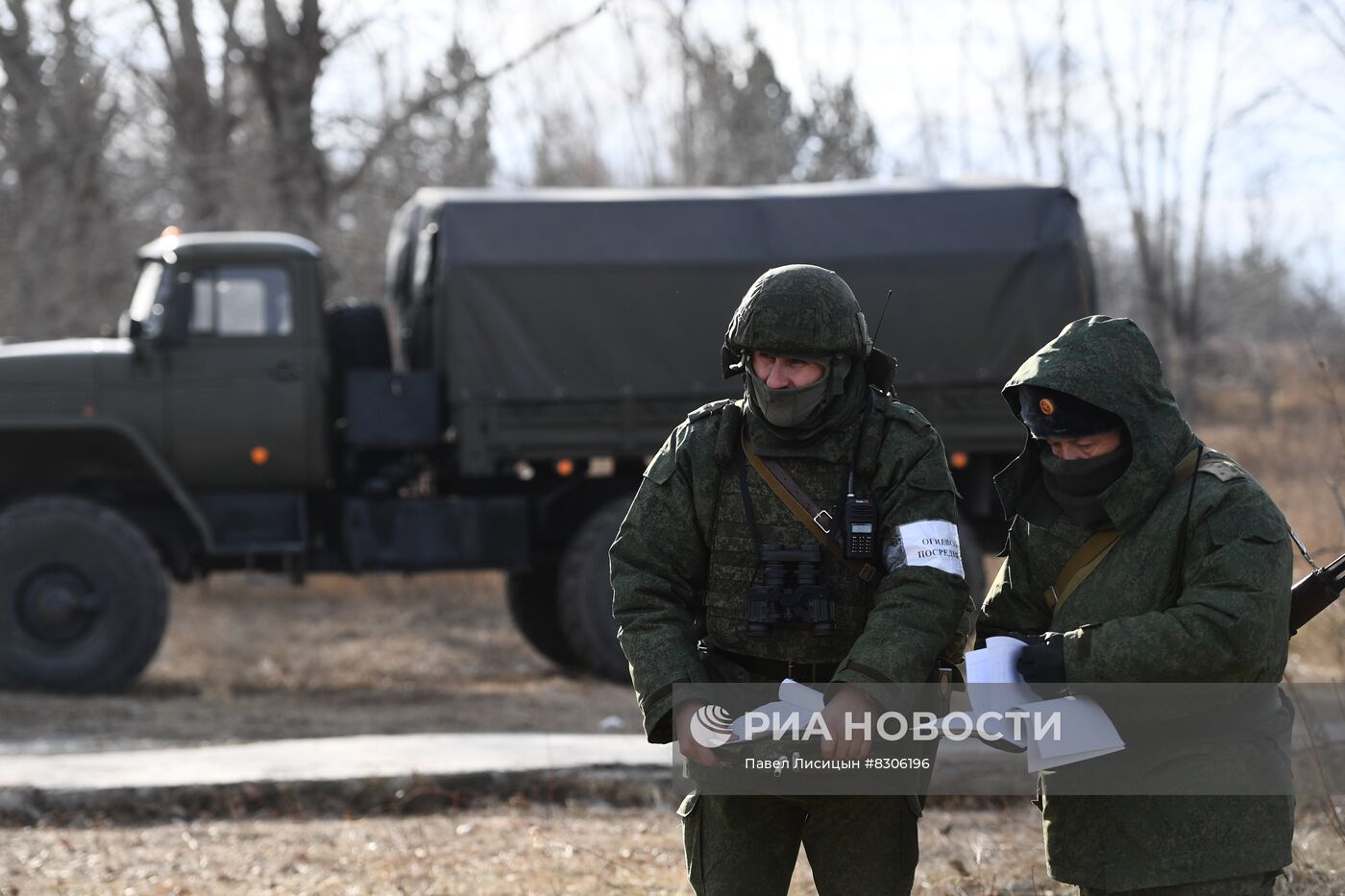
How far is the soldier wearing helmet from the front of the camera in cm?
254

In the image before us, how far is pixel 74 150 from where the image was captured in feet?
48.6

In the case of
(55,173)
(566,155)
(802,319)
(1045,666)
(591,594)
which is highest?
(566,155)

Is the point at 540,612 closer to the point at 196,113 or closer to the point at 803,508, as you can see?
the point at 803,508

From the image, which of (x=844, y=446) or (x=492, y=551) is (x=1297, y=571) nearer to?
(x=492, y=551)

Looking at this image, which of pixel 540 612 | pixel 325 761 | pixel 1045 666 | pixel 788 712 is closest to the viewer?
pixel 1045 666

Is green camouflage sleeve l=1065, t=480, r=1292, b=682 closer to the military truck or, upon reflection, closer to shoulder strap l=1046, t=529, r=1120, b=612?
shoulder strap l=1046, t=529, r=1120, b=612

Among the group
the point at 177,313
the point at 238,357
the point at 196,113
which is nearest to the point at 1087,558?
the point at 238,357

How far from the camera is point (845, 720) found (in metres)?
2.37

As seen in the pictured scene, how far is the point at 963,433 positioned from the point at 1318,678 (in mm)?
2143

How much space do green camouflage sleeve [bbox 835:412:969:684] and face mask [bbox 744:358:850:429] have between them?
0.44 ft

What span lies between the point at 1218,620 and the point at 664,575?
92 cm

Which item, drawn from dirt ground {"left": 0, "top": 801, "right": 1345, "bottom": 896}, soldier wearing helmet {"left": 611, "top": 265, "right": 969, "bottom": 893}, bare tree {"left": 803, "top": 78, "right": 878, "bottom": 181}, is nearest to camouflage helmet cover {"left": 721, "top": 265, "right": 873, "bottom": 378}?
soldier wearing helmet {"left": 611, "top": 265, "right": 969, "bottom": 893}

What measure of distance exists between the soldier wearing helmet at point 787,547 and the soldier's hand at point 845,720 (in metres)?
0.15

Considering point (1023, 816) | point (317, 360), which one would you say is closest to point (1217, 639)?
point (1023, 816)
